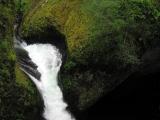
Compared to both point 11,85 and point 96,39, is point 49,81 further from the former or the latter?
point 11,85

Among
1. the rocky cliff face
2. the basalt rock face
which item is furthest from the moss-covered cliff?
the basalt rock face

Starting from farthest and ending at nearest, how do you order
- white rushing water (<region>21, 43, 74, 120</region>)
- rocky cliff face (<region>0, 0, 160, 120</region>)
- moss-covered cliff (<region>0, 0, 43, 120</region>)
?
rocky cliff face (<region>0, 0, 160, 120</region>), white rushing water (<region>21, 43, 74, 120</region>), moss-covered cliff (<region>0, 0, 43, 120</region>)

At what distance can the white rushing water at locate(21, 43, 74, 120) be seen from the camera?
11438 mm

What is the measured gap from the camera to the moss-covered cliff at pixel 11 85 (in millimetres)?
10188

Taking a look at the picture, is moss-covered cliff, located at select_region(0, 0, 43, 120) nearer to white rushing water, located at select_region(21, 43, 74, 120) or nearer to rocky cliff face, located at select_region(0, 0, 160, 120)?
rocky cliff face, located at select_region(0, 0, 160, 120)

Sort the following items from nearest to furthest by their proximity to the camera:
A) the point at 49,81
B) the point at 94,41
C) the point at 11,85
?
the point at 11,85 → the point at 49,81 → the point at 94,41

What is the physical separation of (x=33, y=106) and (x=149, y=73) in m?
4.38

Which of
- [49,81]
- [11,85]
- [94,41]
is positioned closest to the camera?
[11,85]

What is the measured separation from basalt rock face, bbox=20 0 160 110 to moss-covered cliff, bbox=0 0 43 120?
1.36m

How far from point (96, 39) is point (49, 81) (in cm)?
152

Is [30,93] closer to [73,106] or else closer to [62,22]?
[73,106]

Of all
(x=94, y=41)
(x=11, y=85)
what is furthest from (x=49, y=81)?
(x=11, y=85)

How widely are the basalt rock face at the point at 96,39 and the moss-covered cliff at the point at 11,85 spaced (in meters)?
1.36

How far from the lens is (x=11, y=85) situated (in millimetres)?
10297
